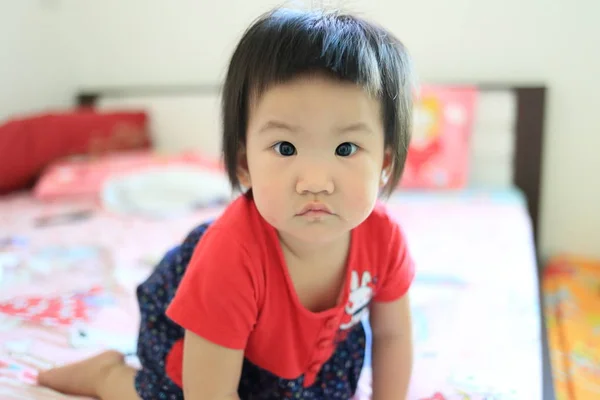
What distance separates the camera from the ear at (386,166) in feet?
2.59

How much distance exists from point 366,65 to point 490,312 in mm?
680

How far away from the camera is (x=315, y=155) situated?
691 mm

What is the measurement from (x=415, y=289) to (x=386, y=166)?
56 centimetres

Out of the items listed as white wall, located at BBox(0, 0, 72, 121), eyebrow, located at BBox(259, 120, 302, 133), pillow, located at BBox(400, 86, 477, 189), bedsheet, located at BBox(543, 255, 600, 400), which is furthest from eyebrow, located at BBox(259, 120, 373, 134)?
white wall, located at BBox(0, 0, 72, 121)

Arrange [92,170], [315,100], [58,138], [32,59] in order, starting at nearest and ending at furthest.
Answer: [315,100]
[92,170]
[58,138]
[32,59]

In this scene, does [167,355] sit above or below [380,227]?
below

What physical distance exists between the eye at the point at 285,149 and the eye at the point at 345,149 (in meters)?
0.05

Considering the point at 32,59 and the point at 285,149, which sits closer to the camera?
the point at 285,149

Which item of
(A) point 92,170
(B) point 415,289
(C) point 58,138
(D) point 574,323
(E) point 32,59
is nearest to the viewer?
(B) point 415,289

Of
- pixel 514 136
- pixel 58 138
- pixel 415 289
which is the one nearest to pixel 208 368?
pixel 415 289

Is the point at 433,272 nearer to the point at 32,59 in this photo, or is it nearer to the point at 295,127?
the point at 295,127

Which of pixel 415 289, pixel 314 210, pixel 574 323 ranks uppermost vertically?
pixel 314 210

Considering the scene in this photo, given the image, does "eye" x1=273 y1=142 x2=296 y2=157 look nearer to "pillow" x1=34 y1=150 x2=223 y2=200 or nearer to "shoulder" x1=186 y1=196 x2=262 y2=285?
"shoulder" x1=186 y1=196 x2=262 y2=285

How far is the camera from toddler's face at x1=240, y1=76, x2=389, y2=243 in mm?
683
